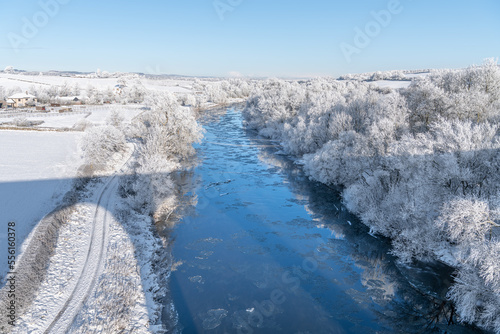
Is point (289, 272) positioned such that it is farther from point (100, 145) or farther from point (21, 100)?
point (21, 100)

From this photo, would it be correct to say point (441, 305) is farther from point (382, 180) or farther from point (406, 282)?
point (382, 180)

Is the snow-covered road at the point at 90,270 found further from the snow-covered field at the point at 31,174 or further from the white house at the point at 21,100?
the white house at the point at 21,100

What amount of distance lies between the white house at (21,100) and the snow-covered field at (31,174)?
4059cm

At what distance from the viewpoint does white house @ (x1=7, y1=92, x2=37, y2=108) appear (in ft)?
261

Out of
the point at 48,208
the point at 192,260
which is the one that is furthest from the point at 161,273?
the point at 48,208

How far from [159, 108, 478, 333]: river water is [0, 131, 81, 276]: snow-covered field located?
410 inches

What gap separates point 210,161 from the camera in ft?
142

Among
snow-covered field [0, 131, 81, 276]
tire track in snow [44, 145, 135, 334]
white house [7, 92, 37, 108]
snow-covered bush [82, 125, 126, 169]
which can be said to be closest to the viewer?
tire track in snow [44, 145, 135, 334]

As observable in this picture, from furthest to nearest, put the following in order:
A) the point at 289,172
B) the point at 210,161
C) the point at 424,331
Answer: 1. the point at 210,161
2. the point at 289,172
3. the point at 424,331

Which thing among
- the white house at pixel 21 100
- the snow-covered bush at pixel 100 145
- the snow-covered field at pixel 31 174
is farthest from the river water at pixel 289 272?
the white house at pixel 21 100

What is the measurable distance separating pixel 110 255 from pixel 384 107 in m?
28.9

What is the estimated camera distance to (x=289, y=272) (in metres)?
19.1

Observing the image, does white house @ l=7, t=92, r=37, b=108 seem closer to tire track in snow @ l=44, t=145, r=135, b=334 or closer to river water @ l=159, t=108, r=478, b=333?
tire track in snow @ l=44, t=145, r=135, b=334

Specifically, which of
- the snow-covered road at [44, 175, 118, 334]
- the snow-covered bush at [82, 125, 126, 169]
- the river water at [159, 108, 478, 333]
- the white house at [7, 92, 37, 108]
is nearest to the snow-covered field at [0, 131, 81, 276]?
the snow-covered bush at [82, 125, 126, 169]
